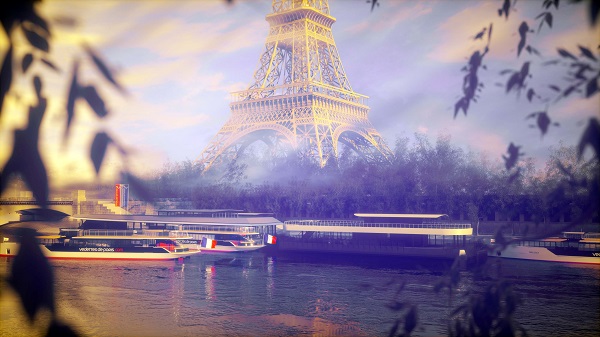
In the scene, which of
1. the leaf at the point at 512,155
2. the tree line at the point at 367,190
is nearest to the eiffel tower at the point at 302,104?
the tree line at the point at 367,190

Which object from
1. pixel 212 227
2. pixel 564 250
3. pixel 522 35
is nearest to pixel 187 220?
pixel 212 227

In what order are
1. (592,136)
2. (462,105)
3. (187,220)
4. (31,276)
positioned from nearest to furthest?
(31,276) → (592,136) → (462,105) → (187,220)

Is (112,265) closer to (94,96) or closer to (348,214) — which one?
(348,214)

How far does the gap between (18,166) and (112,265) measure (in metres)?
42.8

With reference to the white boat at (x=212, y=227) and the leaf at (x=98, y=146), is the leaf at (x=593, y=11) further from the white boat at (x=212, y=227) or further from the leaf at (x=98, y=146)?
the white boat at (x=212, y=227)

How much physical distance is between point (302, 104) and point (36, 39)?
218 ft

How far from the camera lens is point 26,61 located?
2.43m

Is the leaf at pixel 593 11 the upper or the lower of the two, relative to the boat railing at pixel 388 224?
upper

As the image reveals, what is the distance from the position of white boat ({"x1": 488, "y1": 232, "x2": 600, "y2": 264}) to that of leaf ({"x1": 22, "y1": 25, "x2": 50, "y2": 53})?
44210mm

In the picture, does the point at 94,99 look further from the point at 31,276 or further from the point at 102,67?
the point at 31,276

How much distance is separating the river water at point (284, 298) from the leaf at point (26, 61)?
42.7 ft

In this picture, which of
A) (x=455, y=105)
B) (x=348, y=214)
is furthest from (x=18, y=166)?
(x=348, y=214)

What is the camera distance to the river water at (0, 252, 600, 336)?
21938 millimetres

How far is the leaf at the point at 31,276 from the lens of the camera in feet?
7.09
